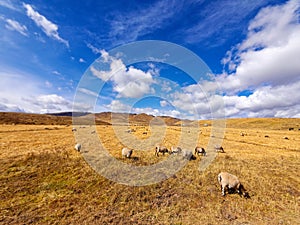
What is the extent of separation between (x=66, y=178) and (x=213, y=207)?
1184cm

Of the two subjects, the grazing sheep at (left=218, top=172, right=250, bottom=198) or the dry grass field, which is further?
the grazing sheep at (left=218, top=172, right=250, bottom=198)

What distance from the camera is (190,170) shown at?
1791 centimetres

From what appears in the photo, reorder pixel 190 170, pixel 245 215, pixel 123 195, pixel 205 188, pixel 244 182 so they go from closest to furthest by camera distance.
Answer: pixel 245 215, pixel 123 195, pixel 205 188, pixel 244 182, pixel 190 170

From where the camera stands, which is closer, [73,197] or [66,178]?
[73,197]

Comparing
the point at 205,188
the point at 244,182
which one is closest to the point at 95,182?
the point at 205,188

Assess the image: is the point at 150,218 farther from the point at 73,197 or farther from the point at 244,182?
the point at 244,182

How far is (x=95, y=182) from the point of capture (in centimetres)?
1440

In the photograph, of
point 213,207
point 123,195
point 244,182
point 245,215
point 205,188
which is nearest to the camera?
point 245,215

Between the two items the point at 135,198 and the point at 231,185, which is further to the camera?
the point at 231,185

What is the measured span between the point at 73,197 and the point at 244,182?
14.0 meters

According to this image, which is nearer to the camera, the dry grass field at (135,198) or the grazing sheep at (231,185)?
the dry grass field at (135,198)

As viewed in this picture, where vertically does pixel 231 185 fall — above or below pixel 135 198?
above

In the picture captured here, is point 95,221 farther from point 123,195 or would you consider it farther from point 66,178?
point 66,178

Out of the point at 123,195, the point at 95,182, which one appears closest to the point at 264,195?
the point at 123,195
